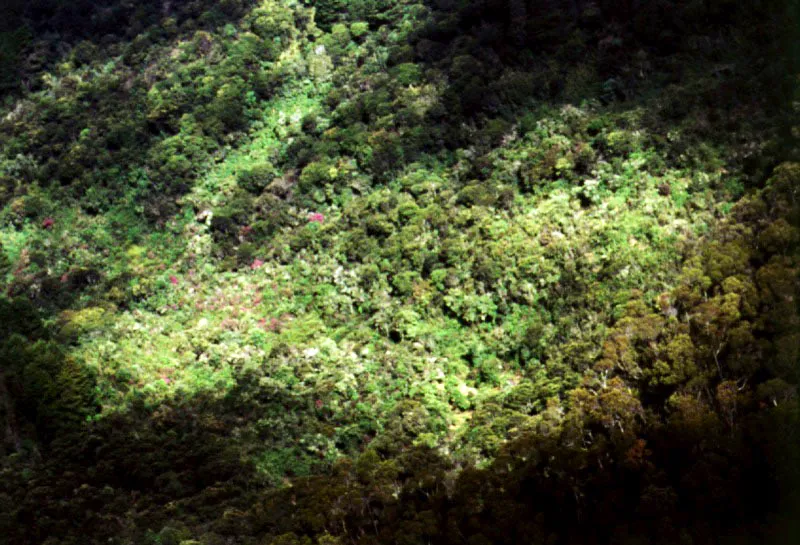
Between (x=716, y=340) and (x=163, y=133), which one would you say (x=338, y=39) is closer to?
(x=163, y=133)

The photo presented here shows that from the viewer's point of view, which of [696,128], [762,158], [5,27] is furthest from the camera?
[5,27]

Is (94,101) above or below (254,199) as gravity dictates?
above

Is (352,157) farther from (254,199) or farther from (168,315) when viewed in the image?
(168,315)

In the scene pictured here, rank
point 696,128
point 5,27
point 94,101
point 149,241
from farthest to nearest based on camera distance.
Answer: point 5,27
point 94,101
point 149,241
point 696,128

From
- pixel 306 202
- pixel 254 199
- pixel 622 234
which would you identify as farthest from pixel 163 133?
pixel 622 234

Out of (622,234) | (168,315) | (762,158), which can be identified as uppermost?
(762,158)

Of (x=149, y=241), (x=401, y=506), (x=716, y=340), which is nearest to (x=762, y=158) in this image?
(x=716, y=340)

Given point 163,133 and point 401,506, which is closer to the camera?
point 401,506
